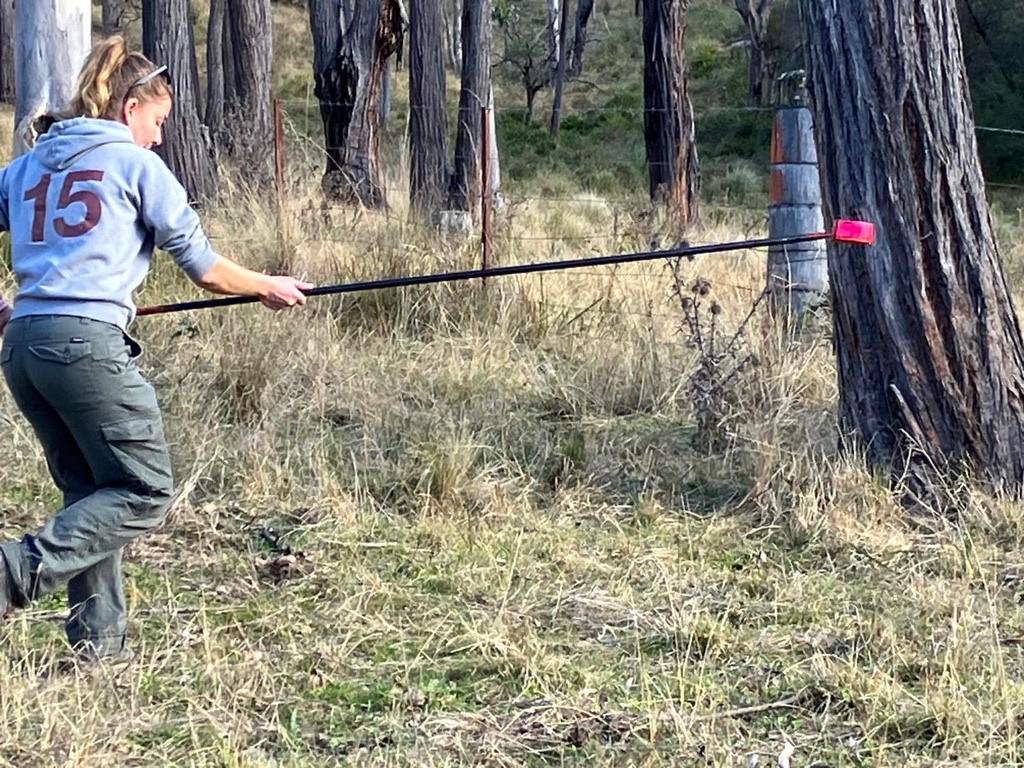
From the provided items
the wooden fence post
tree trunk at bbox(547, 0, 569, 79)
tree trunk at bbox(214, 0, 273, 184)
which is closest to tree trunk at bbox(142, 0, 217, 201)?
tree trunk at bbox(214, 0, 273, 184)

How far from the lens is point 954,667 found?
11.4ft

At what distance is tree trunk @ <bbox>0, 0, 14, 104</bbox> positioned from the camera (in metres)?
25.4

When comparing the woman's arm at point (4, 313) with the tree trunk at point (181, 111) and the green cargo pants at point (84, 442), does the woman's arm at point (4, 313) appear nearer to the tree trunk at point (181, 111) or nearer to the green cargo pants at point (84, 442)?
the green cargo pants at point (84, 442)

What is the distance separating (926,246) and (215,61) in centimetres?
1849

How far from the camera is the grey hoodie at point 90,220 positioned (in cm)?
327

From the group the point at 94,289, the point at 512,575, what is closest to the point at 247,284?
the point at 94,289

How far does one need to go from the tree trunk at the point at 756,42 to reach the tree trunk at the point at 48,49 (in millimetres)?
23058

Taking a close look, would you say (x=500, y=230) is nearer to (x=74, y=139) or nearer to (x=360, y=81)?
(x=74, y=139)

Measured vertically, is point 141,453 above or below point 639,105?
below

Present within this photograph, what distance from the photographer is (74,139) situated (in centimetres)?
330

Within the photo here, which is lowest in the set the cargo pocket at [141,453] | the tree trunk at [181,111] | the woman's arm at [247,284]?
the cargo pocket at [141,453]

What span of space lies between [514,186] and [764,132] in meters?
9.24

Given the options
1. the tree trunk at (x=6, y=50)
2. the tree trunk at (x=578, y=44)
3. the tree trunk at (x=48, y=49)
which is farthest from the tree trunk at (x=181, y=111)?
the tree trunk at (x=578, y=44)

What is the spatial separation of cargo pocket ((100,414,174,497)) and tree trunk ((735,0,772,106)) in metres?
26.6
